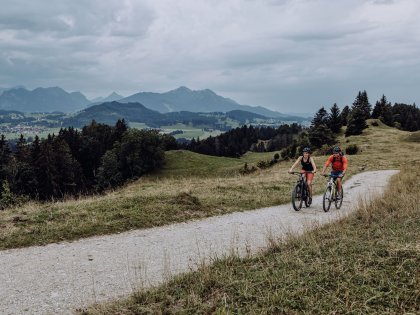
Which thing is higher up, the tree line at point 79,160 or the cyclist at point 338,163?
the cyclist at point 338,163

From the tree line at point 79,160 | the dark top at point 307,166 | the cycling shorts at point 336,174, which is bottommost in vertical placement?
the tree line at point 79,160

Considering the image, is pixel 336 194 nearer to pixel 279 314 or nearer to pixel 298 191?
pixel 298 191

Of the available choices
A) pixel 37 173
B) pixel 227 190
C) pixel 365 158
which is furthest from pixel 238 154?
pixel 227 190

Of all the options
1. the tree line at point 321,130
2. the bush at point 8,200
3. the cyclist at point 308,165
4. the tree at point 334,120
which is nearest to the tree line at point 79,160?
the tree line at point 321,130

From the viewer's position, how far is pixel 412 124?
342 ft

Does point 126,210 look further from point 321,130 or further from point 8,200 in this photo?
point 321,130

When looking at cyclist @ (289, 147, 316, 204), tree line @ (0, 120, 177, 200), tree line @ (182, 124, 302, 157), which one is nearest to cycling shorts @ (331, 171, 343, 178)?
cyclist @ (289, 147, 316, 204)

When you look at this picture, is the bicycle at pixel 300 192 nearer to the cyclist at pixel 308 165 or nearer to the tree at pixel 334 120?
the cyclist at pixel 308 165

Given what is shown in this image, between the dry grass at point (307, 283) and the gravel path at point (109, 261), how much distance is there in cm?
95

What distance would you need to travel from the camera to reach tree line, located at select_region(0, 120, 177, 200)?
81500mm

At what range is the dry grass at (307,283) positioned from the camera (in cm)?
546

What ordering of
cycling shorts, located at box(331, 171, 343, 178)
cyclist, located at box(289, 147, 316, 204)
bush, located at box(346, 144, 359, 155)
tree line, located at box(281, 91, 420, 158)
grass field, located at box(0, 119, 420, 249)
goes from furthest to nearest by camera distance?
1. tree line, located at box(281, 91, 420, 158)
2. bush, located at box(346, 144, 359, 155)
3. cycling shorts, located at box(331, 171, 343, 178)
4. cyclist, located at box(289, 147, 316, 204)
5. grass field, located at box(0, 119, 420, 249)

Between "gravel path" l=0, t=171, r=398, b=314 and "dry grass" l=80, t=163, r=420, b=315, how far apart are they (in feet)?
3.12

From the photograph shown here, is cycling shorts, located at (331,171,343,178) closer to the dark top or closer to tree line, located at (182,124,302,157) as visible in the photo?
the dark top
